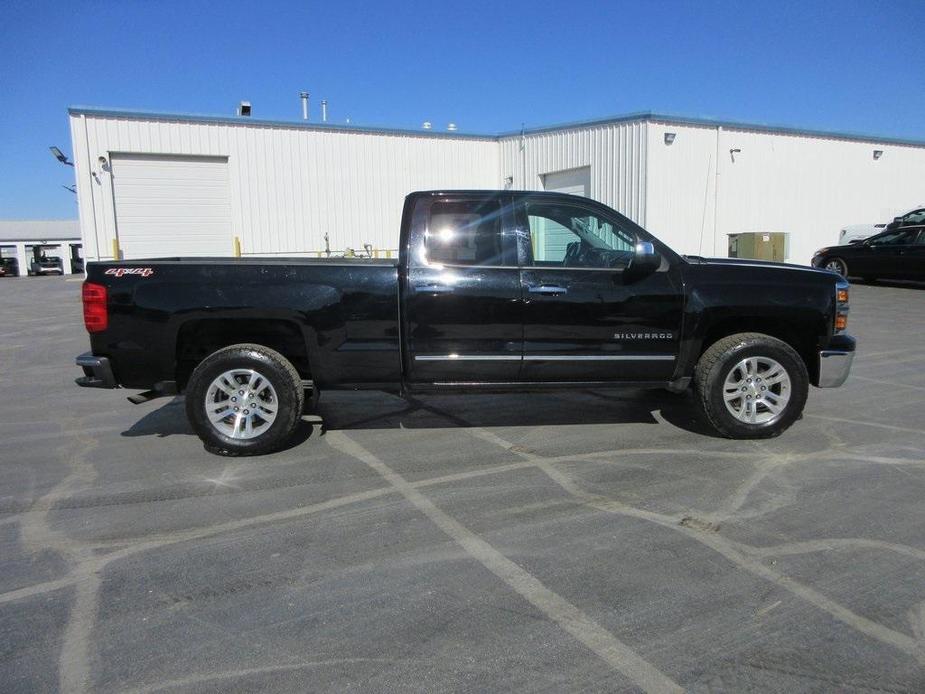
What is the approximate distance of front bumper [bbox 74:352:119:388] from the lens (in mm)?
5289

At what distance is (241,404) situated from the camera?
17.6 feet

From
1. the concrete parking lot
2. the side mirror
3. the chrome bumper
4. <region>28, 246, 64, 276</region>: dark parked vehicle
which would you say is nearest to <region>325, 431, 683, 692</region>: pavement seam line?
the concrete parking lot

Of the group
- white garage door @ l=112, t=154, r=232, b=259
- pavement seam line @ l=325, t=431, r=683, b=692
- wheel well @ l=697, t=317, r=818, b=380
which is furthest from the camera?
white garage door @ l=112, t=154, r=232, b=259

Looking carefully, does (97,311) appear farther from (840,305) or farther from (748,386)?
(840,305)

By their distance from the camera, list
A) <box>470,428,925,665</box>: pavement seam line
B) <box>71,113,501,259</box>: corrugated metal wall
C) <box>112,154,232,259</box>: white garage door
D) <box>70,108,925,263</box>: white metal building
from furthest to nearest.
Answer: <box>112,154,232,259</box>: white garage door, <box>70,108,925,263</box>: white metal building, <box>71,113,501,259</box>: corrugated metal wall, <box>470,428,925,665</box>: pavement seam line

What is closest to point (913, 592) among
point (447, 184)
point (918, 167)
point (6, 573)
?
point (6, 573)

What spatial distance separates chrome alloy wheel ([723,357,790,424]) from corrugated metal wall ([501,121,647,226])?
14442mm

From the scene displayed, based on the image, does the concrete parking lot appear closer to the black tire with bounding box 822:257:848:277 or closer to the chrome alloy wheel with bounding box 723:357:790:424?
the chrome alloy wheel with bounding box 723:357:790:424

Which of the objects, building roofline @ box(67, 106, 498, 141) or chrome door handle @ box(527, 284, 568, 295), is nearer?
chrome door handle @ box(527, 284, 568, 295)

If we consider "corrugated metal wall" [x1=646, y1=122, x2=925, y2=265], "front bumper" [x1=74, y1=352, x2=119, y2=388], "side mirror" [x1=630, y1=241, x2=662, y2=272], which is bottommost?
"front bumper" [x1=74, y1=352, x2=119, y2=388]

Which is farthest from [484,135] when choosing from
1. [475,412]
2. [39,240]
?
[39,240]

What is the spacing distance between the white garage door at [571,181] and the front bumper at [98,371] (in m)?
17.1

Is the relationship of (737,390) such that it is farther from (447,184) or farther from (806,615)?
(447,184)

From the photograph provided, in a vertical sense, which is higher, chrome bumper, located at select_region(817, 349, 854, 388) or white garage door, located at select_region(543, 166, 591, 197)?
white garage door, located at select_region(543, 166, 591, 197)
